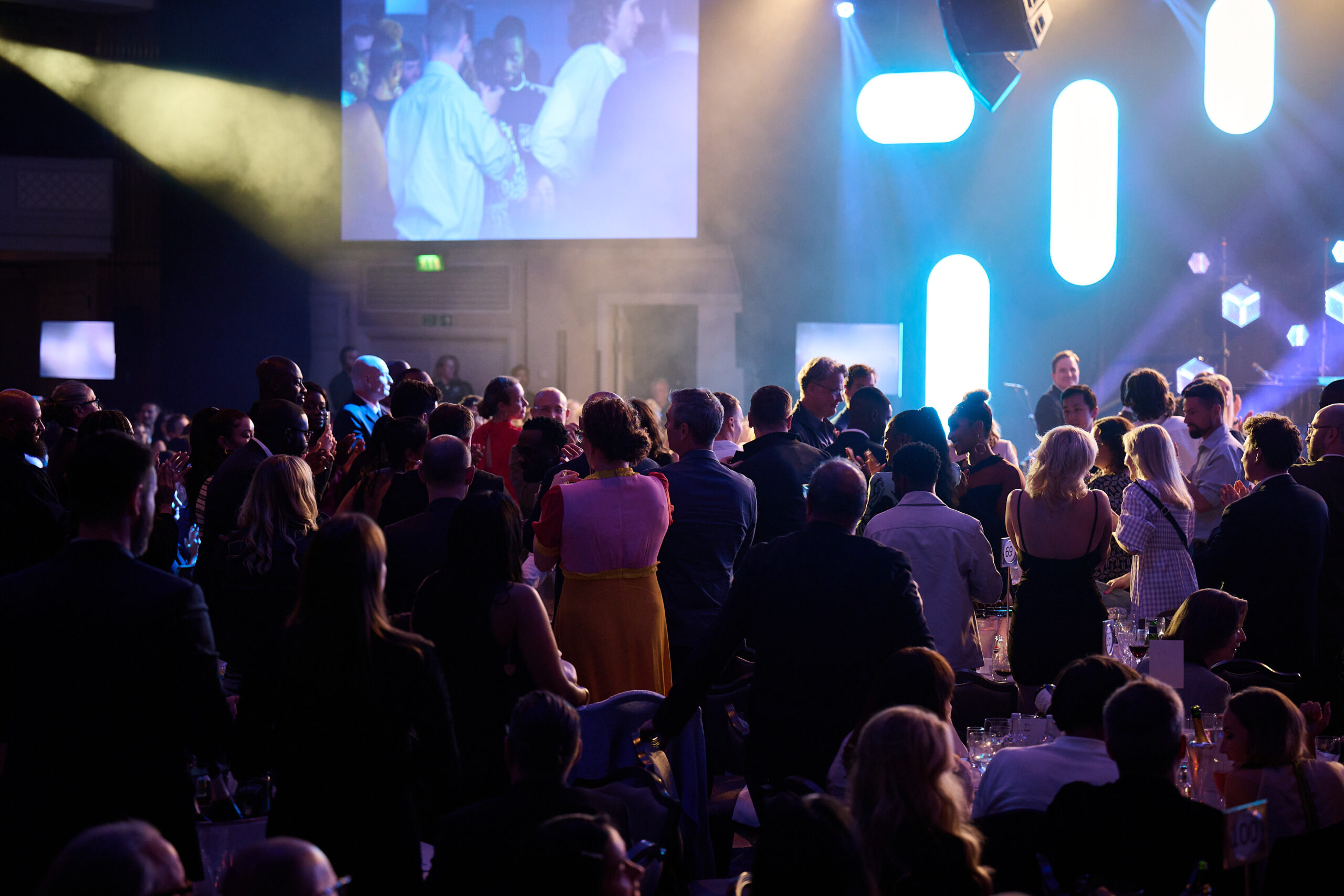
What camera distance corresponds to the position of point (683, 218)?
10.3m

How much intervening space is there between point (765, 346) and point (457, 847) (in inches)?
362

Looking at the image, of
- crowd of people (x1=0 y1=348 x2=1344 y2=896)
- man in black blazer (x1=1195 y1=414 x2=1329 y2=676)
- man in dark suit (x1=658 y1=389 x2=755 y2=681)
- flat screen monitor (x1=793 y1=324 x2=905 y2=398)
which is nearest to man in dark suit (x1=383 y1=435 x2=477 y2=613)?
crowd of people (x1=0 y1=348 x2=1344 y2=896)

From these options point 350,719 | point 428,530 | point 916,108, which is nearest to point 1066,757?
Result: point 350,719

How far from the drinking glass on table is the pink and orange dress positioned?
36.2 inches

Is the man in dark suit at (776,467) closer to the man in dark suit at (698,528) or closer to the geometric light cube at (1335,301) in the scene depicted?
the man in dark suit at (698,528)

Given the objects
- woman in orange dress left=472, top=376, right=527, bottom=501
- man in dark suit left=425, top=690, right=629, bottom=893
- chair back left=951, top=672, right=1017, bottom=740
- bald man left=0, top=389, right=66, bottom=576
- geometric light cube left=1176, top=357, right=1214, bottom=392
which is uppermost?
geometric light cube left=1176, top=357, right=1214, bottom=392

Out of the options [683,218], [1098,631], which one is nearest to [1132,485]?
[1098,631]

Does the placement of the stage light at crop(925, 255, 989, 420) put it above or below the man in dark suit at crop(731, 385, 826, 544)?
above

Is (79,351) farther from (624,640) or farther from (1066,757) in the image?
(1066,757)

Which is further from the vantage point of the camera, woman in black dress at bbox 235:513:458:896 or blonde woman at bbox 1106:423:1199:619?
blonde woman at bbox 1106:423:1199:619

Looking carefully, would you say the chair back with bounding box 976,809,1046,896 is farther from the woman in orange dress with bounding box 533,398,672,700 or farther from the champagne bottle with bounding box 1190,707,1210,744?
the woman in orange dress with bounding box 533,398,672,700

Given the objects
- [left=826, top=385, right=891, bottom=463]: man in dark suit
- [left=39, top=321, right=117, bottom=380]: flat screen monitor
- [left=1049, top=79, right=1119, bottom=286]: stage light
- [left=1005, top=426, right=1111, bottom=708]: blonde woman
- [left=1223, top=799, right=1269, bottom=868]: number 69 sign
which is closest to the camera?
[left=1223, top=799, right=1269, bottom=868]: number 69 sign

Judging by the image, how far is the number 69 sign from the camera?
5.64ft

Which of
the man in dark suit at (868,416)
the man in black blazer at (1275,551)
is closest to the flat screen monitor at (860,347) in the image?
the man in dark suit at (868,416)
